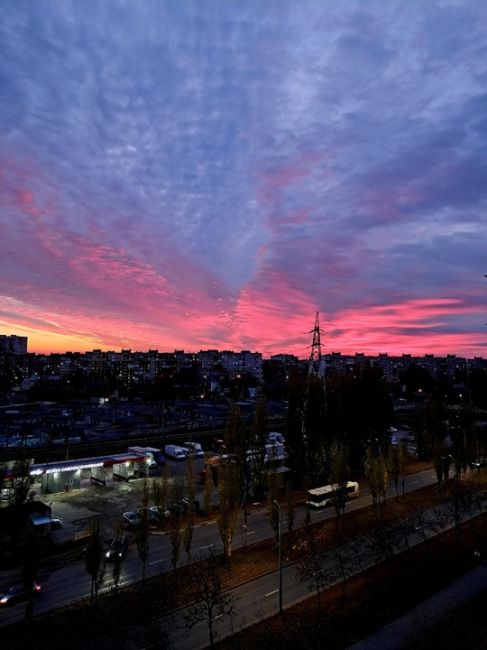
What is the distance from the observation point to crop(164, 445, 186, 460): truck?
59491 mm

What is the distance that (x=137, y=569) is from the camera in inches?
1099

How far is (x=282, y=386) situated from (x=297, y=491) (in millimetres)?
117273

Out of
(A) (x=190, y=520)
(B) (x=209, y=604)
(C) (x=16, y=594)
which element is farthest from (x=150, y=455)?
(B) (x=209, y=604)

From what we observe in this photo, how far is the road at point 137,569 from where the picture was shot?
78.3 ft

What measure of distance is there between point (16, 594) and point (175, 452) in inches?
1445

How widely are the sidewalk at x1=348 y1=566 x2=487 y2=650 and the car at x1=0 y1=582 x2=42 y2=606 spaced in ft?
54.9

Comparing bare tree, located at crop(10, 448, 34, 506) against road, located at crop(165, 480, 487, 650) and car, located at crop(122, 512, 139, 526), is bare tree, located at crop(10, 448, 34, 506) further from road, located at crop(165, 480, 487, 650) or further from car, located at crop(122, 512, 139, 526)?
road, located at crop(165, 480, 487, 650)

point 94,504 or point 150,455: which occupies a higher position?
point 150,455

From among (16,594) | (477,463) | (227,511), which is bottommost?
(16,594)

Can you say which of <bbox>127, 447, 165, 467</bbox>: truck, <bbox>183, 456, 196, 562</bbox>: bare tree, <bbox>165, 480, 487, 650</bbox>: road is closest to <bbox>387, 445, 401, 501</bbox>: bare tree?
<bbox>165, 480, 487, 650</bbox>: road

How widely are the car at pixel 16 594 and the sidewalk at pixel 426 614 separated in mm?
16731

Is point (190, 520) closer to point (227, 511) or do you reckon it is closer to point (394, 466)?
point (227, 511)

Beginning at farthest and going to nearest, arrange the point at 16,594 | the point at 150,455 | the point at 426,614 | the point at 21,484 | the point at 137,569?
the point at 150,455, the point at 21,484, the point at 137,569, the point at 16,594, the point at 426,614

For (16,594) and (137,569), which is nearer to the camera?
(16,594)
